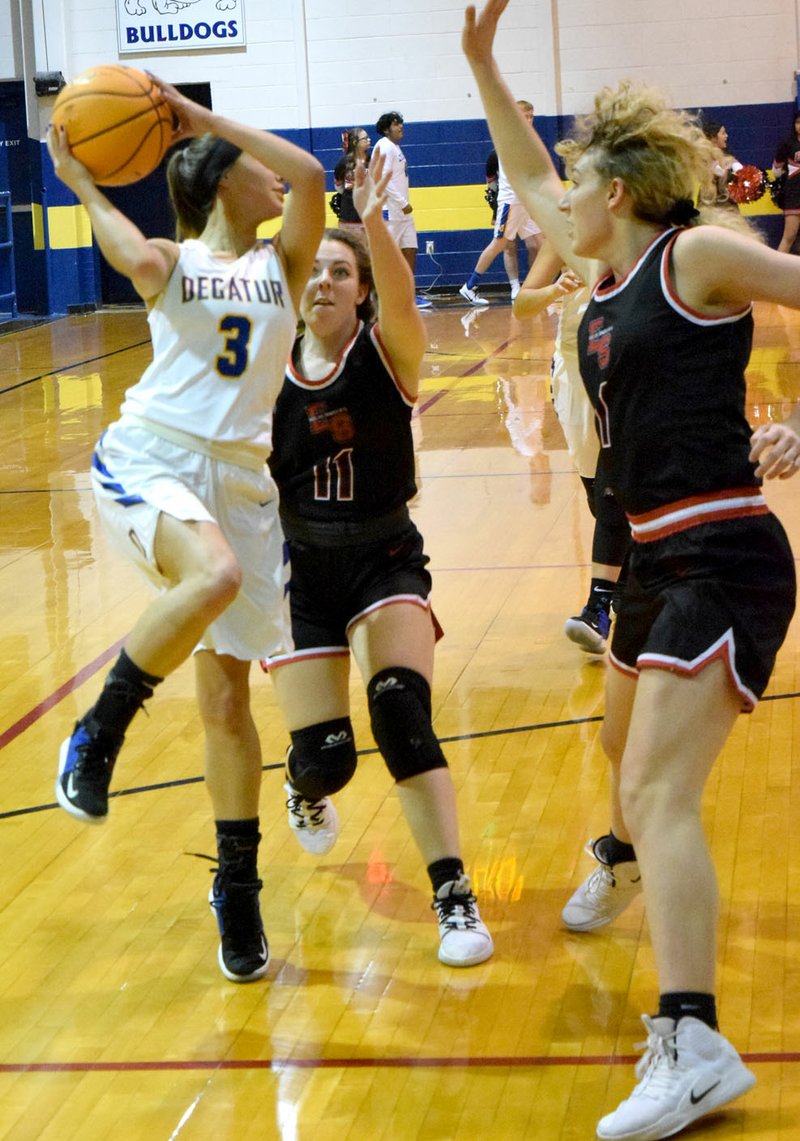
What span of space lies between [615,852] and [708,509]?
991mm

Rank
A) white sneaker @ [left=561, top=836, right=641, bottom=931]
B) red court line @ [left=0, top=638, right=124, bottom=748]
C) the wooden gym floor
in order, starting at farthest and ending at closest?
red court line @ [left=0, top=638, right=124, bottom=748]
white sneaker @ [left=561, top=836, right=641, bottom=931]
the wooden gym floor

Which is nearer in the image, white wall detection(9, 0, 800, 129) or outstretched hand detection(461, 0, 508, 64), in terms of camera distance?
outstretched hand detection(461, 0, 508, 64)

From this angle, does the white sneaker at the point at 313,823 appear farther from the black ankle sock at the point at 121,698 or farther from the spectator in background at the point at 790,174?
the spectator in background at the point at 790,174

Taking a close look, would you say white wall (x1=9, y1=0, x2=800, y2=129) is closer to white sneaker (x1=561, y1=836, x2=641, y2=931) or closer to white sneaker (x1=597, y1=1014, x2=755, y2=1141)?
white sneaker (x1=561, y1=836, x2=641, y2=931)

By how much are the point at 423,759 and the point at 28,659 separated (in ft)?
8.57

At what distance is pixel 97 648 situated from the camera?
18.8 feet

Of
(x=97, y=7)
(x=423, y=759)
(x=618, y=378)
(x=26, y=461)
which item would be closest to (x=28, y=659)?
(x=423, y=759)

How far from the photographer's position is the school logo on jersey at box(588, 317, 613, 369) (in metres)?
2.86

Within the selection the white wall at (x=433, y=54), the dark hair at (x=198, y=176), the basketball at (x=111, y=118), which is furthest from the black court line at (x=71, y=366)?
the basketball at (x=111, y=118)

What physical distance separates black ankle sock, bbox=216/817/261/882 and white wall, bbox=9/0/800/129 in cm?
1531

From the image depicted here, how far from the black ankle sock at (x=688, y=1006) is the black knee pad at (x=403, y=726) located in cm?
93

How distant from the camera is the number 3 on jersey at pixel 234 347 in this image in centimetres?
315

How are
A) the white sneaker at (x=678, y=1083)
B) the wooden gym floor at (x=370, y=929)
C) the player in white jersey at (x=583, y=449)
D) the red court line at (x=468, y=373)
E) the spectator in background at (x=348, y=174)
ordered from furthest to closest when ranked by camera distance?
1. the spectator in background at (x=348, y=174)
2. the red court line at (x=468, y=373)
3. the player in white jersey at (x=583, y=449)
4. the wooden gym floor at (x=370, y=929)
5. the white sneaker at (x=678, y=1083)

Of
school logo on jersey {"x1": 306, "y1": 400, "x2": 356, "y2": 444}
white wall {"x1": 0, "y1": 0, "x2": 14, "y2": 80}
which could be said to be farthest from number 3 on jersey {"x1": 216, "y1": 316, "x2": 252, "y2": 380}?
white wall {"x1": 0, "y1": 0, "x2": 14, "y2": 80}
